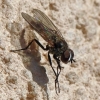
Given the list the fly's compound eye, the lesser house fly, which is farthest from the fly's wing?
the fly's compound eye

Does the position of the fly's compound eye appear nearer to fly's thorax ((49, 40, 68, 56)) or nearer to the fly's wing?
fly's thorax ((49, 40, 68, 56))

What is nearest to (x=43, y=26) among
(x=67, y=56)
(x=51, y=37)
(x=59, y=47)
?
(x=51, y=37)

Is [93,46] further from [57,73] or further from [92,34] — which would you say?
[57,73]

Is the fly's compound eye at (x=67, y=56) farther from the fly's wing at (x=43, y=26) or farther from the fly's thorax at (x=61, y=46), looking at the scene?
the fly's wing at (x=43, y=26)

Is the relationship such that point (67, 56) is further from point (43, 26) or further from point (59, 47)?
point (43, 26)

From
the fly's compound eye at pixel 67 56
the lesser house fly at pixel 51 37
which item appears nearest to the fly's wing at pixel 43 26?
the lesser house fly at pixel 51 37
